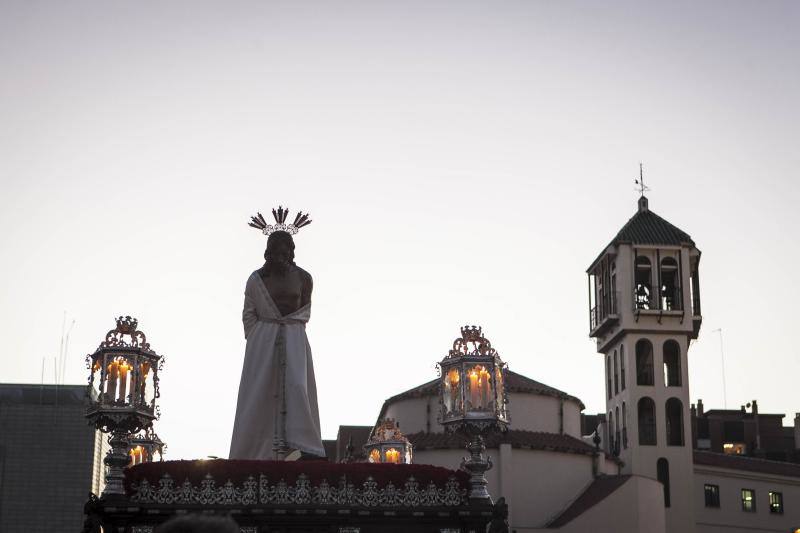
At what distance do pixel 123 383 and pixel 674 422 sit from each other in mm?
67053

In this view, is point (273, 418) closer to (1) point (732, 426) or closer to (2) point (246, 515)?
(2) point (246, 515)

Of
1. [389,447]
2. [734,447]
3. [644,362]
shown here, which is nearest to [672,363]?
[644,362]

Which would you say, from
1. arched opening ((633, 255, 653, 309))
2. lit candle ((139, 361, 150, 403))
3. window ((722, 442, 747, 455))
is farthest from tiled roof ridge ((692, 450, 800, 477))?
lit candle ((139, 361, 150, 403))

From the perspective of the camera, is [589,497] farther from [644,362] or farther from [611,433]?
[611,433]

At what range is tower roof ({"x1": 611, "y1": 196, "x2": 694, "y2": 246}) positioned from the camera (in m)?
85.4

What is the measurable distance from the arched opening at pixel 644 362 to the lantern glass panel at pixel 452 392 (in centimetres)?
6331

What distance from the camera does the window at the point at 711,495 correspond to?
275 ft

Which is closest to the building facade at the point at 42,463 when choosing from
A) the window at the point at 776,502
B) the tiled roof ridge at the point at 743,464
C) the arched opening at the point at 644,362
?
the arched opening at the point at 644,362

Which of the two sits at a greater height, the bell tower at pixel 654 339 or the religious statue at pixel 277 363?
the bell tower at pixel 654 339

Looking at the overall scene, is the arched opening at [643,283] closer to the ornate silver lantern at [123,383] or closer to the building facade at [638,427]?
the building facade at [638,427]

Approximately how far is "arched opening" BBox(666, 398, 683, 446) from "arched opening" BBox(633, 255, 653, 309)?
23.3 feet

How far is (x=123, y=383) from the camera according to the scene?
2398cm

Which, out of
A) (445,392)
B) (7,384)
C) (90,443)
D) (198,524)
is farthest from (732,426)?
(198,524)

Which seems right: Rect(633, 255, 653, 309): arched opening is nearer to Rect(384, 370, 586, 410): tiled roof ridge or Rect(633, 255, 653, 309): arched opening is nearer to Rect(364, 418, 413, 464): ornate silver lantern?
Rect(384, 370, 586, 410): tiled roof ridge
